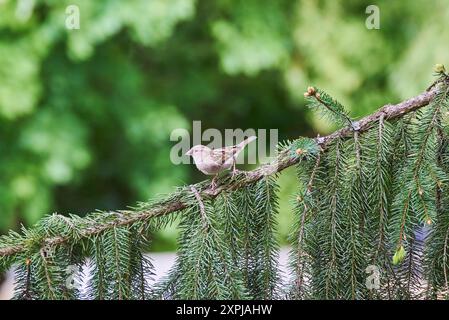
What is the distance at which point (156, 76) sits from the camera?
6.57m

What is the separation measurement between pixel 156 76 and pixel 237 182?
17.3 feet

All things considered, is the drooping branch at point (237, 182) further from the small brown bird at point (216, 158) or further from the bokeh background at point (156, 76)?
the bokeh background at point (156, 76)

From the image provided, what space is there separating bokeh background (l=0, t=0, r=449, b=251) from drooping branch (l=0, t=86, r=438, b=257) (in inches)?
136

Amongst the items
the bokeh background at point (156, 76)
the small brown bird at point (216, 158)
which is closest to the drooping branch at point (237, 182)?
the small brown bird at point (216, 158)

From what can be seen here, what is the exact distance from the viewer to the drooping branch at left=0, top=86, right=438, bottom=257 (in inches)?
53.3

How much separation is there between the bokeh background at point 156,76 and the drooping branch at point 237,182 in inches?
136

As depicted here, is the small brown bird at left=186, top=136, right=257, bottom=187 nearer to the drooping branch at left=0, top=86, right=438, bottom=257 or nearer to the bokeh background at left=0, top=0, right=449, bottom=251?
the drooping branch at left=0, top=86, right=438, bottom=257

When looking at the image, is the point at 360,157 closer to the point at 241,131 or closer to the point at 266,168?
the point at 266,168

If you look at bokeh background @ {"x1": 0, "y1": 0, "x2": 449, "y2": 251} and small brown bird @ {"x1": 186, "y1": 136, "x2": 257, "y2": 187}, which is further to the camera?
bokeh background @ {"x1": 0, "y1": 0, "x2": 449, "y2": 251}

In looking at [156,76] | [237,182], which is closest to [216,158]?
[237,182]

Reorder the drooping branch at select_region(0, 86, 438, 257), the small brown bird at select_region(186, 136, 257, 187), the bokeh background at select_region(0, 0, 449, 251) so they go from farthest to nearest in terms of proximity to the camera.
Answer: the bokeh background at select_region(0, 0, 449, 251) < the small brown bird at select_region(186, 136, 257, 187) < the drooping branch at select_region(0, 86, 438, 257)

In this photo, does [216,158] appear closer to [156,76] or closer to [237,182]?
[237,182]

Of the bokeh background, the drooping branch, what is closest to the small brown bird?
the drooping branch

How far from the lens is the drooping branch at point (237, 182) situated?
1354 mm
